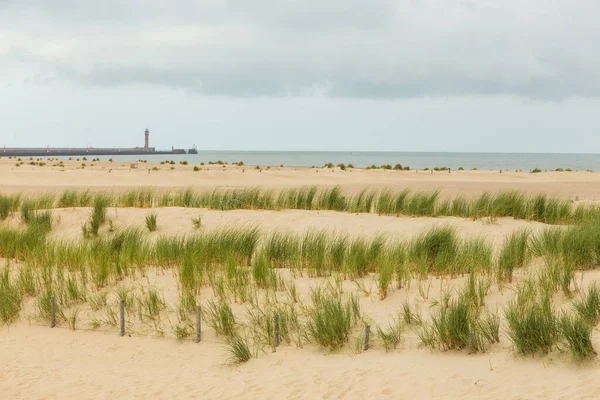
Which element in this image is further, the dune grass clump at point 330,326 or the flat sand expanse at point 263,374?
the dune grass clump at point 330,326

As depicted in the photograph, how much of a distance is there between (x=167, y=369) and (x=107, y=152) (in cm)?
12186

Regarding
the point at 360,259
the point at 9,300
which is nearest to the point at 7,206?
the point at 9,300

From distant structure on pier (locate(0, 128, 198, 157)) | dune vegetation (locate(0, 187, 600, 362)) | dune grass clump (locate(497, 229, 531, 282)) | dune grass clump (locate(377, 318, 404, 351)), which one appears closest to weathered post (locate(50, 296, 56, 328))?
dune vegetation (locate(0, 187, 600, 362))

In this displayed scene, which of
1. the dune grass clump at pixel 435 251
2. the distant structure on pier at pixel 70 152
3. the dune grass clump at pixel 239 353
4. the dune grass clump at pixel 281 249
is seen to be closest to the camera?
the dune grass clump at pixel 239 353

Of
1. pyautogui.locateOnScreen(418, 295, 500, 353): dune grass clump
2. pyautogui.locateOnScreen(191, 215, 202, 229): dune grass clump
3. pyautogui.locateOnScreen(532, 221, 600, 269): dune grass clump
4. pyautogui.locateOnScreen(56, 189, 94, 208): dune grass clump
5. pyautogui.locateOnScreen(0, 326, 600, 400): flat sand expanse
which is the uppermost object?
pyautogui.locateOnScreen(532, 221, 600, 269): dune grass clump

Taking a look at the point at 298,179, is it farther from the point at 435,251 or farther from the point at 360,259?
the point at 360,259

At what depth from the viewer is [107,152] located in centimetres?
12206

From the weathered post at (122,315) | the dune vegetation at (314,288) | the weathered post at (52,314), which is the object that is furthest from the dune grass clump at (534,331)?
the weathered post at (52,314)

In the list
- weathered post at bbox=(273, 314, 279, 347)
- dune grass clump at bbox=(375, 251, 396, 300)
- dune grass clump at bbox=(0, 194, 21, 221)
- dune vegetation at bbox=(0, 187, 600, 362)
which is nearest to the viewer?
dune vegetation at bbox=(0, 187, 600, 362)

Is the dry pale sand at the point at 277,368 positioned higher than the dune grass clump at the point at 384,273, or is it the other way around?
the dune grass clump at the point at 384,273

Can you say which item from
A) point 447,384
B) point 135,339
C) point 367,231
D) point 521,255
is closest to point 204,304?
point 135,339

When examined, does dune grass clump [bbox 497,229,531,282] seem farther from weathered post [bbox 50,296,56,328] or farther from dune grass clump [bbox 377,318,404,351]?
weathered post [bbox 50,296,56,328]

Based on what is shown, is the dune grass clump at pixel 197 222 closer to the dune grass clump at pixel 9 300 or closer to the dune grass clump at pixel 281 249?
the dune grass clump at pixel 281 249

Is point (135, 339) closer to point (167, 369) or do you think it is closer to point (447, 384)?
point (167, 369)
